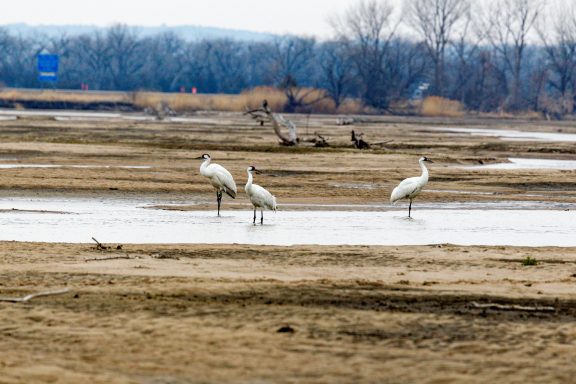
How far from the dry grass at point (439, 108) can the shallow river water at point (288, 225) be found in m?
67.2

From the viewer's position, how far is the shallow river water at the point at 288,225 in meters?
18.1

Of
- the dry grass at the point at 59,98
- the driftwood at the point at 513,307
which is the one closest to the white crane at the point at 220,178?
the driftwood at the point at 513,307

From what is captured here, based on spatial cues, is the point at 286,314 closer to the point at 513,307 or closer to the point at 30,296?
the point at 513,307

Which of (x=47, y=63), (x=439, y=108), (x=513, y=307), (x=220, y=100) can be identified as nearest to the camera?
(x=513, y=307)

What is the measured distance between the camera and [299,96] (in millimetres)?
89375

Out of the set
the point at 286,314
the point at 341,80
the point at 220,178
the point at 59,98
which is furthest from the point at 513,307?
the point at 341,80

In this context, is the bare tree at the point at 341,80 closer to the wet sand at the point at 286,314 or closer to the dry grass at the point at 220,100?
the dry grass at the point at 220,100

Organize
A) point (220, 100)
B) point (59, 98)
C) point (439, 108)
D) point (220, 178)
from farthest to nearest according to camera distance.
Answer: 1. point (439, 108)
2. point (59, 98)
3. point (220, 100)
4. point (220, 178)

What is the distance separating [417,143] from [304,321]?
35.2 meters

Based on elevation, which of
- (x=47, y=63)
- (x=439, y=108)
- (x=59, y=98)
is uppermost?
(x=47, y=63)

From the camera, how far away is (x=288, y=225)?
20312mm

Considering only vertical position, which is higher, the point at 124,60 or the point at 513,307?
the point at 124,60

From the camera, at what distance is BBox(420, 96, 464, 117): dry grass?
9125cm

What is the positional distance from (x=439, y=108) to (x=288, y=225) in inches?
2886
